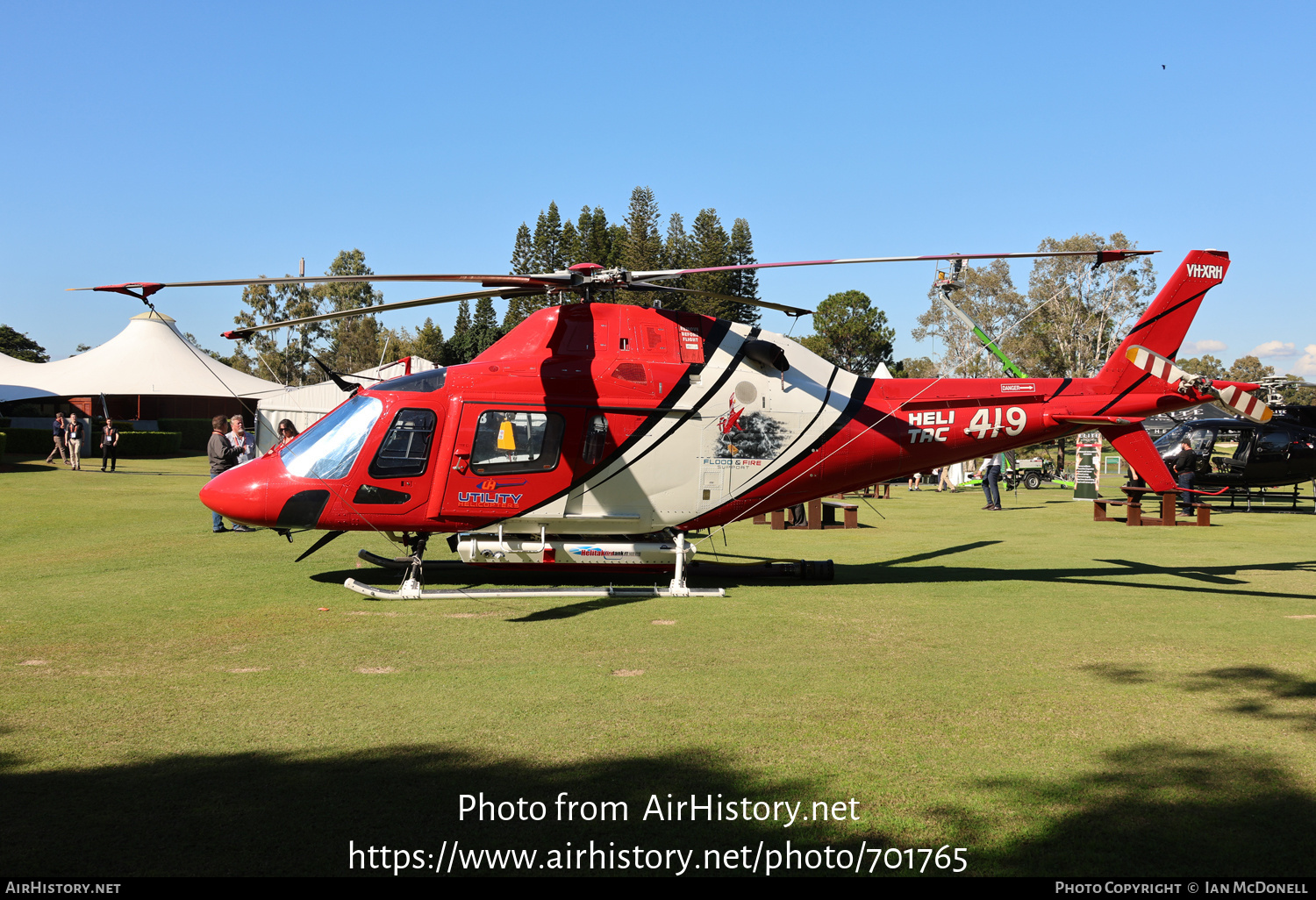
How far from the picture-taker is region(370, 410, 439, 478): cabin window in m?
9.46

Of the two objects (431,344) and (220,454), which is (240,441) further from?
(431,344)

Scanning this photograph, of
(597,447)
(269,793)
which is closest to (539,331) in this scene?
(597,447)

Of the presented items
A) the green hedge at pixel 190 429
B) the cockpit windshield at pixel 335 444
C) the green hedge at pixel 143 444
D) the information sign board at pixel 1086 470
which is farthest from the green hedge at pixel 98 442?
the information sign board at pixel 1086 470

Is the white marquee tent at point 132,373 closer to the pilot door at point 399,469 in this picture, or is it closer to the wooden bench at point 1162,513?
the pilot door at point 399,469

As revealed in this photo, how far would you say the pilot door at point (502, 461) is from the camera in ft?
31.4

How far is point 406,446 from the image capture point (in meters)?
9.51

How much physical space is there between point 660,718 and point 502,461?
16.0ft

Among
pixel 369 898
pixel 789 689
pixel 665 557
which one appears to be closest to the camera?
pixel 369 898

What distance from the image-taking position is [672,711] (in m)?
5.52

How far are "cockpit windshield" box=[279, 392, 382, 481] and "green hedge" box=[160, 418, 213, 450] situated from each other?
141ft

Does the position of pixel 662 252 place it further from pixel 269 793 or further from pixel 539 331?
pixel 269 793

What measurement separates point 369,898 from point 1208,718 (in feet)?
16.8

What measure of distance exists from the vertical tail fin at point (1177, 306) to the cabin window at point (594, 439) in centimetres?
627

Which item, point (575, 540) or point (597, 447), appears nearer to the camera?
point (597, 447)
